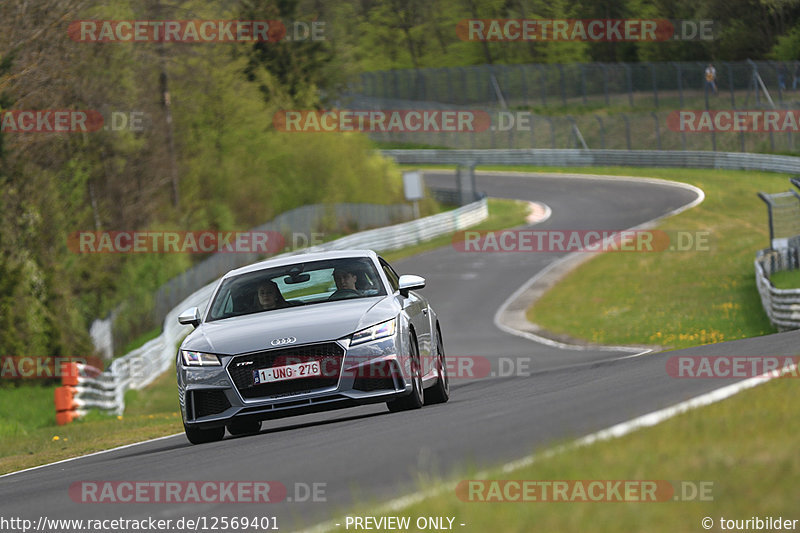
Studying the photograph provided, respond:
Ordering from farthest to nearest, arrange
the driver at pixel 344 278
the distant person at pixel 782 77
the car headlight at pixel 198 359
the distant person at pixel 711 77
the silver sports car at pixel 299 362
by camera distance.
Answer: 1. the distant person at pixel 711 77
2. the distant person at pixel 782 77
3. the driver at pixel 344 278
4. the car headlight at pixel 198 359
5. the silver sports car at pixel 299 362

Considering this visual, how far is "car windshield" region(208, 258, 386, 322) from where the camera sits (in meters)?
11.6

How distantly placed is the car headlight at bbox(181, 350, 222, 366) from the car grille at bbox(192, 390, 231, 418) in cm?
23

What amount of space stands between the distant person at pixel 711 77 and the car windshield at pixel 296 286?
192ft

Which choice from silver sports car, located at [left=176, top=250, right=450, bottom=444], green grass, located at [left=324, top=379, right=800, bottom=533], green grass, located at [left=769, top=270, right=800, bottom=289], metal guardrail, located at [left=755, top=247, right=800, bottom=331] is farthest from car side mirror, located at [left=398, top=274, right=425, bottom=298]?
green grass, located at [left=769, top=270, right=800, bottom=289]

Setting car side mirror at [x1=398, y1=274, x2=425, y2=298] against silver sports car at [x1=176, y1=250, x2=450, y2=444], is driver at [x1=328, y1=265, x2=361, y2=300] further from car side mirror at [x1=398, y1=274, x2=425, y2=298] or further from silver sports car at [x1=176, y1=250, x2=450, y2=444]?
car side mirror at [x1=398, y1=274, x2=425, y2=298]

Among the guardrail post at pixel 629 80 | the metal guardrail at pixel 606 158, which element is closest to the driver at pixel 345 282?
the metal guardrail at pixel 606 158

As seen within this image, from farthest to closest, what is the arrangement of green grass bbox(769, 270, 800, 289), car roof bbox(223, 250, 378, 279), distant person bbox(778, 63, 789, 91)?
distant person bbox(778, 63, 789, 91) < green grass bbox(769, 270, 800, 289) < car roof bbox(223, 250, 378, 279)

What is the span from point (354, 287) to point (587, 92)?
6757 cm

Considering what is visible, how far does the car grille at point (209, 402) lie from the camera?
34.5 ft

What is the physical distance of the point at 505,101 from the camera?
80.9m

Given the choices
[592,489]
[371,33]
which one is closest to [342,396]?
[592,489]

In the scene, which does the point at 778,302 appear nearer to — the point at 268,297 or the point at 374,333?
the point at 268,297

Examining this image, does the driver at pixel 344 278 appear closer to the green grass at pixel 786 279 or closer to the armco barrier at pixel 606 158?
the green grass at pixel 786 279

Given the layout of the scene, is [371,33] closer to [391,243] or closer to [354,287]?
[391,243]
